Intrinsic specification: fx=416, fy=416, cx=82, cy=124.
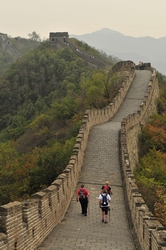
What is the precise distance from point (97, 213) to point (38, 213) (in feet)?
9.96

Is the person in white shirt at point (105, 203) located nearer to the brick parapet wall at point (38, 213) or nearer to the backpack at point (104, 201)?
the backpack at point (104, 201)

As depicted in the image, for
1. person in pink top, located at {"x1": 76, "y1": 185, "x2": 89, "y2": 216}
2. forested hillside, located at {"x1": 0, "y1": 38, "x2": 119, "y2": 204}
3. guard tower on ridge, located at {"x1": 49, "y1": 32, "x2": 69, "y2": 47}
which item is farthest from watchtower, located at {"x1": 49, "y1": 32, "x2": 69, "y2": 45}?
person in pink top, located at {"x1": 76, "y1": 185, "x2": 89, "y2": 216}

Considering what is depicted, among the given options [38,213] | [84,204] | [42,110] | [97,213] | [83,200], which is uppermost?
[42,110]

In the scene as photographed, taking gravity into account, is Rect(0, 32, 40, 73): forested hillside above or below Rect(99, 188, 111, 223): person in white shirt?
above

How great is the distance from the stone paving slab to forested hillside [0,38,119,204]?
1.23 m

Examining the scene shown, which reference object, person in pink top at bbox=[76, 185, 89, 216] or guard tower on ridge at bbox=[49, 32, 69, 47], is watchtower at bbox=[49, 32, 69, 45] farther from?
→ person in pink top at bbox=[76, 185, 89, 216]

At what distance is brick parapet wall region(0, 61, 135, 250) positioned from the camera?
6.84 m

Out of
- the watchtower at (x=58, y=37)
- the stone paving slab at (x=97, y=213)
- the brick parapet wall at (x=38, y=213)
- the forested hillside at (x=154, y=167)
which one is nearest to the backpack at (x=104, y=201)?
the stone paving slab at (x=97, y=213)

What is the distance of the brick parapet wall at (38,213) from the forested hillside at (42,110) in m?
2.35

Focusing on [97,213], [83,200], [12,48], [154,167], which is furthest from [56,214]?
[12,48]

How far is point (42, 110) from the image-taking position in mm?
48594

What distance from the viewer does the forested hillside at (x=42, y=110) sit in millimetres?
17312

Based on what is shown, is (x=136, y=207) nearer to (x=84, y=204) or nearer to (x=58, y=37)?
(x=84, y=204)

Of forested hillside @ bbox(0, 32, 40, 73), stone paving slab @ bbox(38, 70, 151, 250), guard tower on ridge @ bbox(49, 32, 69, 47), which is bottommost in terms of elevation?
stone paving slab @ bbox(38, 70, 151, 250)
